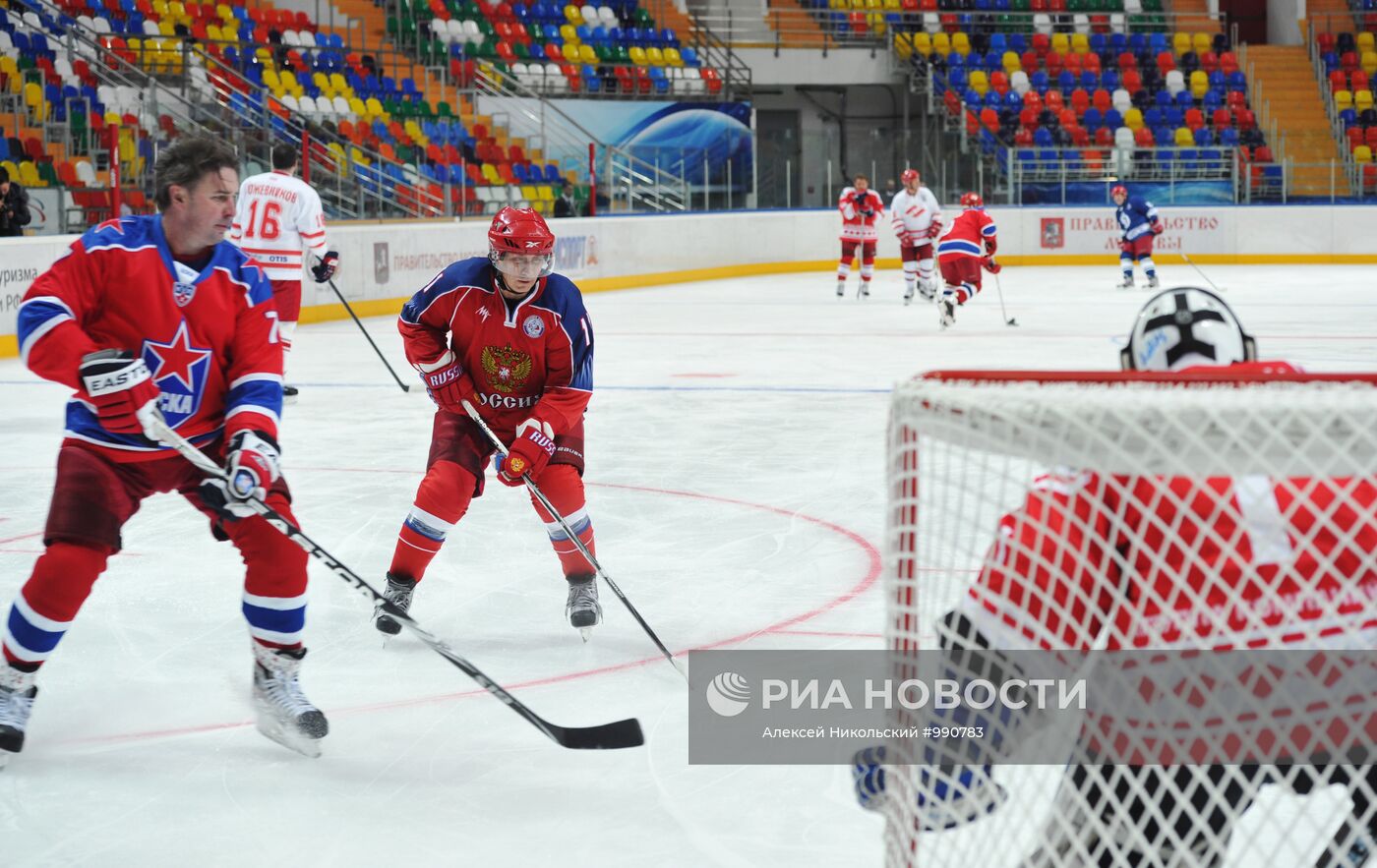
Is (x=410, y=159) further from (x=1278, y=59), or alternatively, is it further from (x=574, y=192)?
(x=1278, y=59)

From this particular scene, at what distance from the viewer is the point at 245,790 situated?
2869 millimetres

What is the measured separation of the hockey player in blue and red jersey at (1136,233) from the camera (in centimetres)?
1580

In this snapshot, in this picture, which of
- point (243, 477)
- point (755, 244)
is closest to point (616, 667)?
point (243, 477)

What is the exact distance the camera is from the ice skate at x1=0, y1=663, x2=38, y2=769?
9.71ft

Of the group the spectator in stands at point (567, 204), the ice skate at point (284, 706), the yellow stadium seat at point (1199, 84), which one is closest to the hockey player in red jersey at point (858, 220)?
the spectator in stands at point (567, 204)

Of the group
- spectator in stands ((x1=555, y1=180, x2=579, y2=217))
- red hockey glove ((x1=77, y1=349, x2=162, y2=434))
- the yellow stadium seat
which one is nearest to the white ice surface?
red hockey glove ((x1=77, y1=349, x2=162, y2=434))

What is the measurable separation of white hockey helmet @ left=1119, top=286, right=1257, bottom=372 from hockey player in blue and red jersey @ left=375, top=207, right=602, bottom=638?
222cm

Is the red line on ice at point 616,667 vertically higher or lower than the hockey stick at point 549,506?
lower

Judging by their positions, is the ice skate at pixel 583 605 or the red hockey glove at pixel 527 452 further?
the ice skate at pixel 583 605

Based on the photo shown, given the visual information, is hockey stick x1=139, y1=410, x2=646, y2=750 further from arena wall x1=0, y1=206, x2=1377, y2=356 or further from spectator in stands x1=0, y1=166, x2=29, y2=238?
arena wall x1=0, y1=206, x2=1377, y2=356

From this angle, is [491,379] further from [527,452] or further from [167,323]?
[167,323]

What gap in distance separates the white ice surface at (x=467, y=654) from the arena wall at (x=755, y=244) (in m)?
4.87

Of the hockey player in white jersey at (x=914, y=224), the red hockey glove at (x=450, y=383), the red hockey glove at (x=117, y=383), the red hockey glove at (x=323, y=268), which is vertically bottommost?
the red hockey glove at (x=450, y=383)

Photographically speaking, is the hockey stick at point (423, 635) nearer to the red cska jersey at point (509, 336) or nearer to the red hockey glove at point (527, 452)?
the red hockey glove at point (527, 452)
